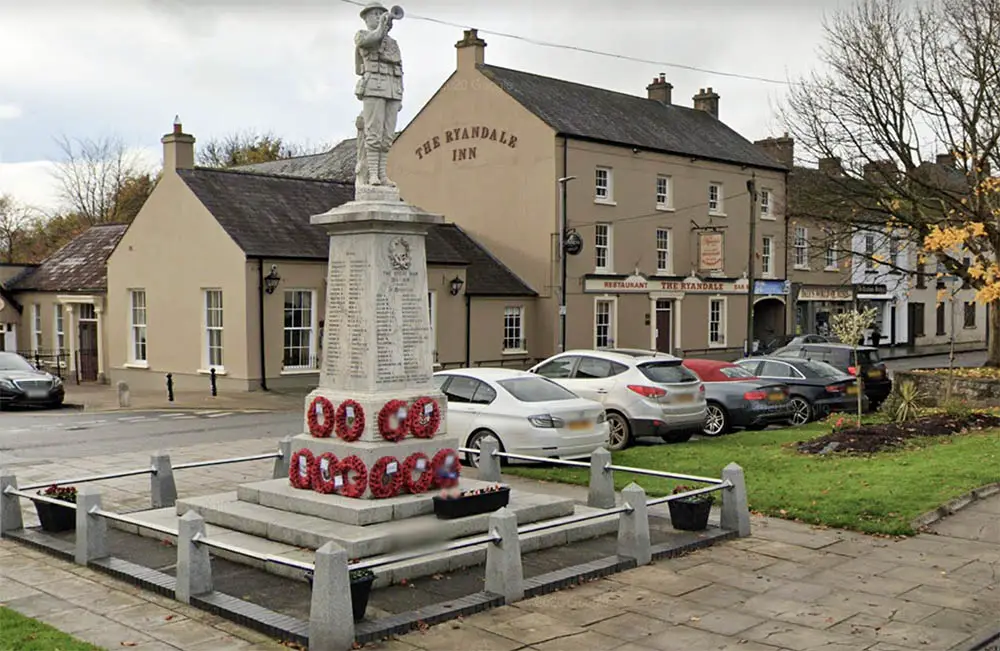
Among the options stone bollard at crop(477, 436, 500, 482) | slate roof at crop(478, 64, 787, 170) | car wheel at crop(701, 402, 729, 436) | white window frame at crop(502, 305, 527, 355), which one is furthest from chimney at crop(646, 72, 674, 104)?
stone bollard at crop(477, 436, 500, 482)

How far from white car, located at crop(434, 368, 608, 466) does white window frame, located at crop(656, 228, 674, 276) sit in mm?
25366

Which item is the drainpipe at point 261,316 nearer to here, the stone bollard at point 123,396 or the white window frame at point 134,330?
the stone bollard at point 123,396

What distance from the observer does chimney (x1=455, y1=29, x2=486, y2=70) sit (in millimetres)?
37656

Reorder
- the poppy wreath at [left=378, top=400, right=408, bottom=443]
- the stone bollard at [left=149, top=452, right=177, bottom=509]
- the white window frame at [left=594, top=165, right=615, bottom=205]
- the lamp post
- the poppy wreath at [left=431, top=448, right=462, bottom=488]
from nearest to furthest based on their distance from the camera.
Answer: the poppy wreath at [left=378, top=400, right=408, bottom=443] → the poppy wreath at [left=431, top=448, right=462, bottom=488] → the stone bollard at [left=149, top=452, right=177, bottom=509] → the lamp post → the white window frame at [left=594, top=165, right=615, bottom=205]

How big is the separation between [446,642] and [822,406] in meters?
15.9

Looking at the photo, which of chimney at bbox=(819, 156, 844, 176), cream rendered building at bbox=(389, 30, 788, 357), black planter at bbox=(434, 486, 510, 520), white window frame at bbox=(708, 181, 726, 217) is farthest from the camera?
white window frame at bbox=(708, 181, 726, 217)

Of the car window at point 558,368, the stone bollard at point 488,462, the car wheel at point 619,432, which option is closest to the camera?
the stone bollard at point 488,462

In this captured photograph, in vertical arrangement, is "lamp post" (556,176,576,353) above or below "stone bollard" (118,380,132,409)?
above

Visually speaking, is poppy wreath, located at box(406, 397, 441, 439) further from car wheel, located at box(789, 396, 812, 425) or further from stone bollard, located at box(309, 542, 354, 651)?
car wheel, located at box(789, 396, 812, 425)

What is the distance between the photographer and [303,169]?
5650 cm

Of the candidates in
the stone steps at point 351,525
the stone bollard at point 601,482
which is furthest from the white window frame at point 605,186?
the stone steps at point 351,525

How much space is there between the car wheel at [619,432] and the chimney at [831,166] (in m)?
13.8

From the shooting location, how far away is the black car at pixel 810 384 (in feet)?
70.7

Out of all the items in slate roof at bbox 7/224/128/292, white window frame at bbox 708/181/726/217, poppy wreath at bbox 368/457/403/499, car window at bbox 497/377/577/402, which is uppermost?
white window frame at bbox 708/181/726/217
